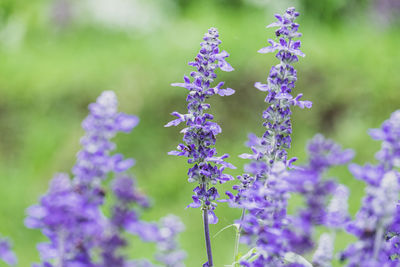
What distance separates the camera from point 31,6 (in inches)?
237

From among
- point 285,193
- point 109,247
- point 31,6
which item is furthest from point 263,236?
point 31,6

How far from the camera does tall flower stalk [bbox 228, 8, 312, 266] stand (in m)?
0.77

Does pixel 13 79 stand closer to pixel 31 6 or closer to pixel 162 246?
pixel 31 6

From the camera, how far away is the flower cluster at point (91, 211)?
74 cm

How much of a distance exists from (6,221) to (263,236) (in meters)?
2.99

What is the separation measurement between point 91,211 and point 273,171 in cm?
23

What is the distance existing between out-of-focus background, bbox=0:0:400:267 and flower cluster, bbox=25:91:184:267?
7.42 feet

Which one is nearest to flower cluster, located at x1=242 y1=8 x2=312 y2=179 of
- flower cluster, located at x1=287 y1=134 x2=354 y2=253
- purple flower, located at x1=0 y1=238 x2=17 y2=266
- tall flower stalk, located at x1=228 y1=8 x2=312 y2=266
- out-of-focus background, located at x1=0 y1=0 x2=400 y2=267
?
tall flower stalk, located at x1=228 y1=8 x2=312 y2=266

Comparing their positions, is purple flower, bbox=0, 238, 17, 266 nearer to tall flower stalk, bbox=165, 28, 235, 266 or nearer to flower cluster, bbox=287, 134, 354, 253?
tall flower stalk, bbox=165, 28, 235, 266

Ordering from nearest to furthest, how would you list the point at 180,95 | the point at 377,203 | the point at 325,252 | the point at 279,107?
the point at 377,203, the point at 325,252, the point at 279,107, the point at 180,95

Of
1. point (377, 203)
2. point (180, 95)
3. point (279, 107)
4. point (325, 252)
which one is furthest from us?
point (180, 95)

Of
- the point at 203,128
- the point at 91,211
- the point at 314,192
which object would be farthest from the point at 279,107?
the point at 91,211

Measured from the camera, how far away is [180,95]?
391 centimetres

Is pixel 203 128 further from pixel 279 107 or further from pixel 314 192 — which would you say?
pixel 314 192
